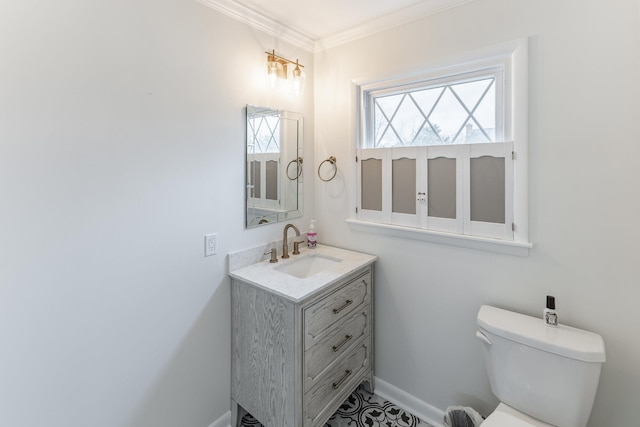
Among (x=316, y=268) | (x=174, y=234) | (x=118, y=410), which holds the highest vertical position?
(x=174, y=234)

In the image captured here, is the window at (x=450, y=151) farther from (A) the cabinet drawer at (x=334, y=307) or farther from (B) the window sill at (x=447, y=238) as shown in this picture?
(A) the cabinet drawer at (x=334, y=307)

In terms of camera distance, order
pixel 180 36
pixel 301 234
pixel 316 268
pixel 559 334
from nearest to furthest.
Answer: pixel 559 334 < pixel 180 36 < pixel 316 268 < pixel 301 234

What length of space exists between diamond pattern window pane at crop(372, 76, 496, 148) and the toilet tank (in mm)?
947

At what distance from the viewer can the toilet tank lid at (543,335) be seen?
116 cm

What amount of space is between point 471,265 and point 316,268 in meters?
0.95

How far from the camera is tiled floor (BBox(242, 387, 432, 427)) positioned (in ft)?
5.72

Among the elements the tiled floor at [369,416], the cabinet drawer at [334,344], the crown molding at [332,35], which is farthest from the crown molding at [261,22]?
the tiled floor at [369,416]

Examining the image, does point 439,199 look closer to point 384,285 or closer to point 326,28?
point 384,285

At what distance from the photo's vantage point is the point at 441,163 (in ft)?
5.47

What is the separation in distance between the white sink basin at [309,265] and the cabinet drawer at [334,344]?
0.37 metres

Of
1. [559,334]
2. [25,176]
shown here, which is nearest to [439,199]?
[559,334]

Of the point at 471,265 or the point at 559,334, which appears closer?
the point at 559,334

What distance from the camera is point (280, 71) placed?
1.85m

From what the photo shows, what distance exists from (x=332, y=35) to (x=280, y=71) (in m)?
0.51
